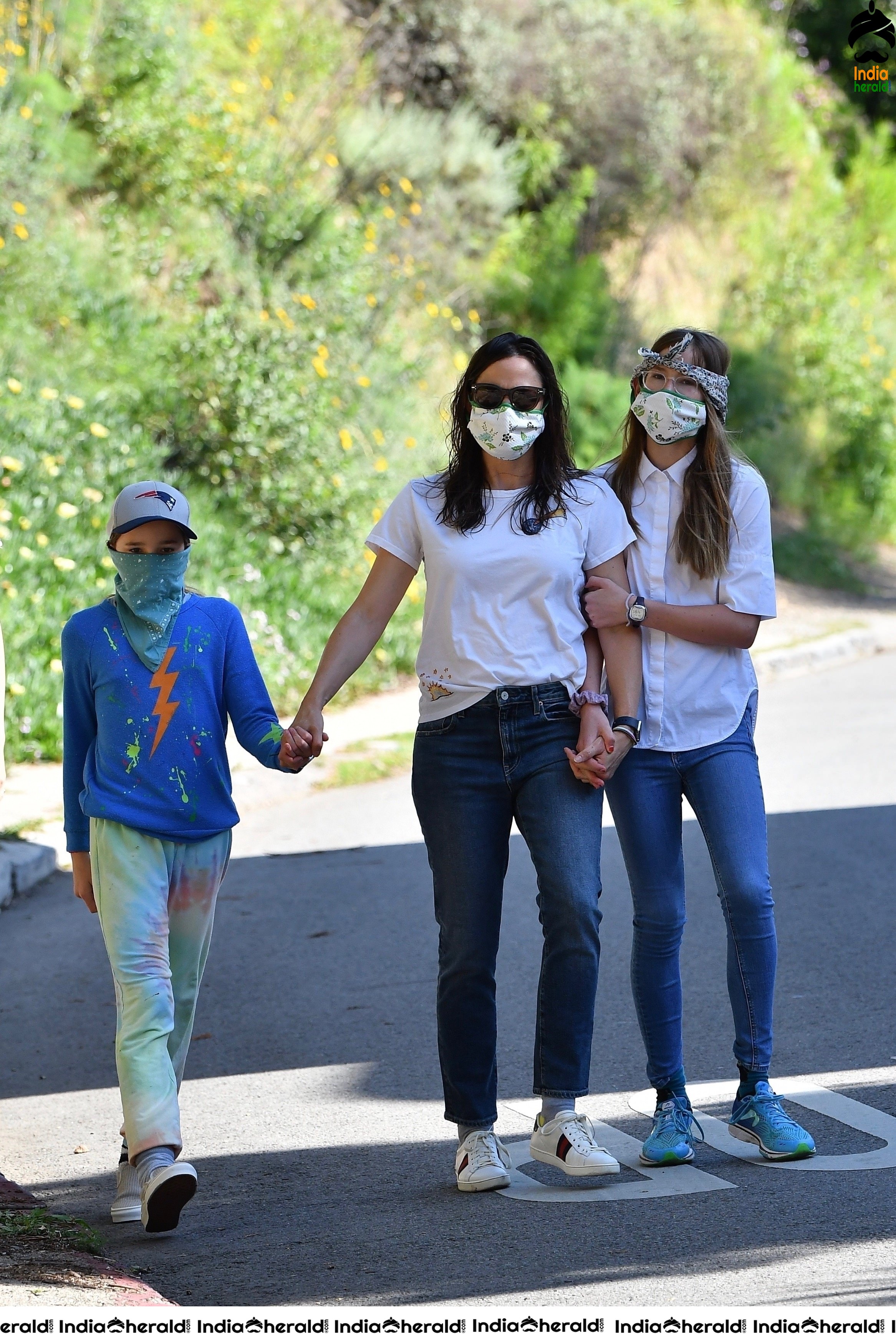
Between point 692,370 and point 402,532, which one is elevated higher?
point 692,370

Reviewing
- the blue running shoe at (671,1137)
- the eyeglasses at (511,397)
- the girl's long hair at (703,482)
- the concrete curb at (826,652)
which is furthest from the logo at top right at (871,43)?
the blue running shoe at (671,1137)

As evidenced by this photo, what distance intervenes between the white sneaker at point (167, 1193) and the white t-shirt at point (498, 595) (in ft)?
3.96

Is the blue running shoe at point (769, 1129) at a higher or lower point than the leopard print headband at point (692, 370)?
lower

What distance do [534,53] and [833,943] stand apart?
15864mm

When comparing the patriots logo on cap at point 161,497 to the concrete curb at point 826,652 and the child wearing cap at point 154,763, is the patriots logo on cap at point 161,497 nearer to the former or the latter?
the child wearing cap at point 154,763

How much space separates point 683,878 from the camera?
399cm

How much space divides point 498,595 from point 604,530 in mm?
355

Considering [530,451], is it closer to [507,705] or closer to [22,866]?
[507,705]

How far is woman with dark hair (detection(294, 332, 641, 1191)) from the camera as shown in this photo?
3.77 m

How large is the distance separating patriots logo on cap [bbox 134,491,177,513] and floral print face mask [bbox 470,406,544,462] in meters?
0.78

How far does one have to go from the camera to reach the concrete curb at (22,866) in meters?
7.22

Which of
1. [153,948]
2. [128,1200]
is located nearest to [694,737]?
[153,948]
